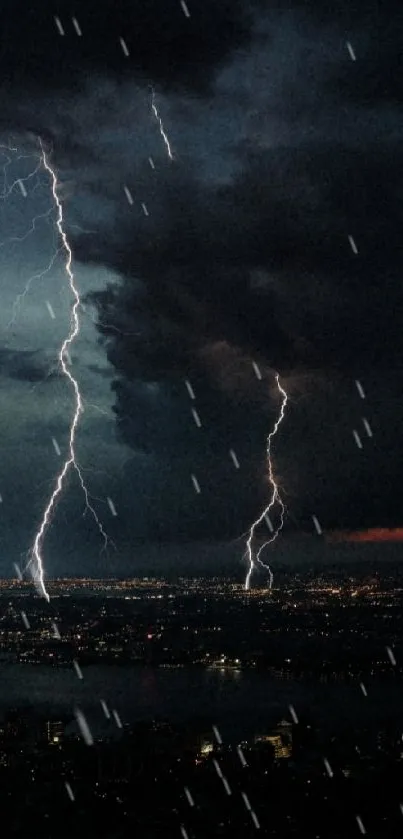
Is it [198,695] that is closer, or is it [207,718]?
[207,718]

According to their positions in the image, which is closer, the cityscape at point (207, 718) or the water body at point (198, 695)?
the cityscape at point (207, 718)

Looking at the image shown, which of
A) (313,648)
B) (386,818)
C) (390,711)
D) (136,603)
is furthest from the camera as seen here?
(136,603)

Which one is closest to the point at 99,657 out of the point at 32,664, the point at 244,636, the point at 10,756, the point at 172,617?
the point at 32,664

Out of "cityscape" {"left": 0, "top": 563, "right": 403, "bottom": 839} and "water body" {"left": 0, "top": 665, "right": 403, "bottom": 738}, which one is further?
"water body" {"left": 0, "top": 665, "right": 403, "bottom": 738}

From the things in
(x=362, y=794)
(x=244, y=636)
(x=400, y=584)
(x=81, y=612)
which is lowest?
(x=400, y=584)

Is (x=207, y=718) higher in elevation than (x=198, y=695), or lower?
higher

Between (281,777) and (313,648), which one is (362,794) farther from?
(313,648)

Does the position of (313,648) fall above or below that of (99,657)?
below

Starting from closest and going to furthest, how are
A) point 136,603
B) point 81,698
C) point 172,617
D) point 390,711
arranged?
point 390,711
point 81,698
point 172,617
point 136,603
